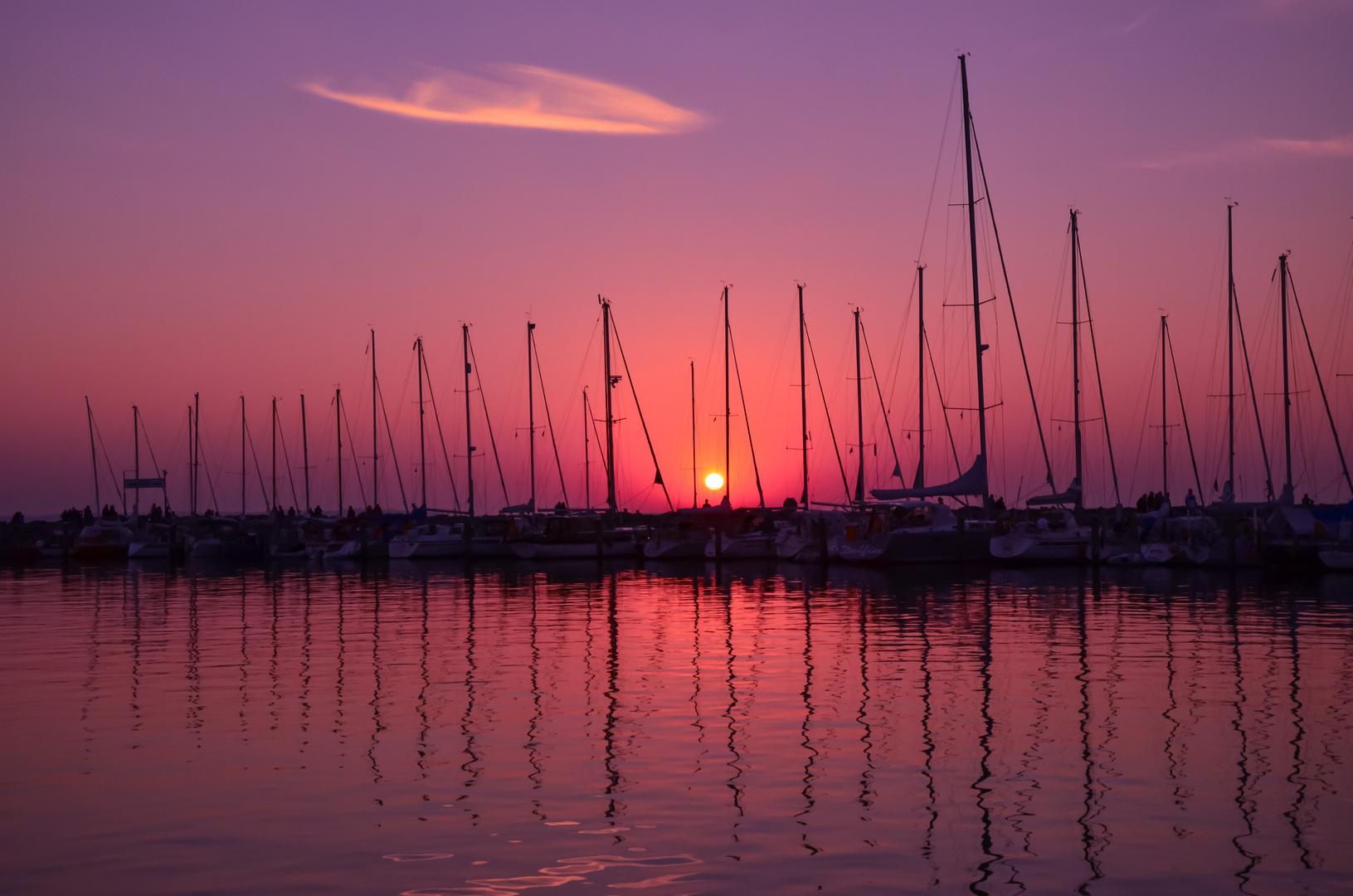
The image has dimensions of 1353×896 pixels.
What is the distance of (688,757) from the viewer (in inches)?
594

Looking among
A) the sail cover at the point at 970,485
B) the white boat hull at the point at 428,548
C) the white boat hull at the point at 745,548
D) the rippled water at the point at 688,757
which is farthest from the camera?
the white boat hull at the point at 428,548

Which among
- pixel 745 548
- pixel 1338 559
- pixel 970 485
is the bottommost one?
pixel 1338 559

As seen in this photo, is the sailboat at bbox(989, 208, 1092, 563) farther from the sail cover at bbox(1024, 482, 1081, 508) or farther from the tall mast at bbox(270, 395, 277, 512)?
the tall mast at bbox(270, 395, 277, 512)

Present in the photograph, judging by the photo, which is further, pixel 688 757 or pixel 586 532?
pixel 586 532

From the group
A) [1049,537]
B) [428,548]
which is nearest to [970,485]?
[1049,537]

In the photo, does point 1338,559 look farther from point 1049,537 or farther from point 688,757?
point 688,757

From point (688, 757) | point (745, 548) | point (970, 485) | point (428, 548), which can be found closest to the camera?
point (688, 757)

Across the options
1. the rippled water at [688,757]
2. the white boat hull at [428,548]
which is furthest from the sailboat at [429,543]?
the rippled water at [688,757]

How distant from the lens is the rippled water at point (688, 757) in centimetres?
1060

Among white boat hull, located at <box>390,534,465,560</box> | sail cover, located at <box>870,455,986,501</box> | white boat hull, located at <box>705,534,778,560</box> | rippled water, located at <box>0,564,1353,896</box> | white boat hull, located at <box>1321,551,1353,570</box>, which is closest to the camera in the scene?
rippled water, located at <box>0,564,1353,896</box>

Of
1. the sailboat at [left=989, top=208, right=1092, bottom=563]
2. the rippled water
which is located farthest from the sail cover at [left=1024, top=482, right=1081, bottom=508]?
the rippled water

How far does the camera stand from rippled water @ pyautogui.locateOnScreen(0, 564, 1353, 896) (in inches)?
417

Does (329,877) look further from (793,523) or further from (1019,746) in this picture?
(793,523)

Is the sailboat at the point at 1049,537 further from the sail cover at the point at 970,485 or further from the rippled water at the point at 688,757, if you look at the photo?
the rippled water at the point at 688,757
